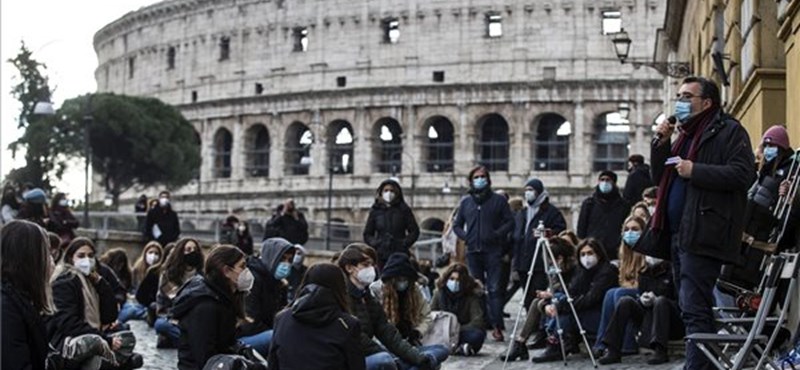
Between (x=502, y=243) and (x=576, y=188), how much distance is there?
4635cm

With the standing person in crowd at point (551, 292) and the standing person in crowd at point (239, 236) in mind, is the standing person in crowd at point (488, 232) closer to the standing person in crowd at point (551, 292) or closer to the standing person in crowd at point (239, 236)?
the standing person in crowd at point (551, 292)

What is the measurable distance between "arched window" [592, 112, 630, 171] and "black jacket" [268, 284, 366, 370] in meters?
54.9

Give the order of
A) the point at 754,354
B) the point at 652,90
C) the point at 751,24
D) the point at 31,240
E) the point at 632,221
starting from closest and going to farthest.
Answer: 1. the point at 31,240
2. the point at 754,354
3. the point at 632,221
4. the point at 751,24
5. the point at 652,90

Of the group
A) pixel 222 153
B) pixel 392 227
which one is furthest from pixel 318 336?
pixel 222 153

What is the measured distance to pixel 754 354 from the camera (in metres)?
8.98

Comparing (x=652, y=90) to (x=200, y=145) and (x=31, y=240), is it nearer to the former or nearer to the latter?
(x=200, y=145)

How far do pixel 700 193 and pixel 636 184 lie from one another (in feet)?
25.7

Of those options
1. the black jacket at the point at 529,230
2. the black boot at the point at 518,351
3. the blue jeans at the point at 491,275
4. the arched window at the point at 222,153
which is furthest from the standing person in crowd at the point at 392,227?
the arched window at the point at 222,153

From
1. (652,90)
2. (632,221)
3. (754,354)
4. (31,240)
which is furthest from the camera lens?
(652,90)

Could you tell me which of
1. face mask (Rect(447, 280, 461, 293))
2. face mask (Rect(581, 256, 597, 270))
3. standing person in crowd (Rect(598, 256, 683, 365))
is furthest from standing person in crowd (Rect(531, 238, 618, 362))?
face mask (Rect(447, 280, 461, 293))

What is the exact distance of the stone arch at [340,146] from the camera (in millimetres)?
66750

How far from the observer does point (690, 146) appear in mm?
8320

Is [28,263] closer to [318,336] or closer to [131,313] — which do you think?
[318,336]

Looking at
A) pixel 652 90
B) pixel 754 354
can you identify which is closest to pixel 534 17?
pixel 652 90
